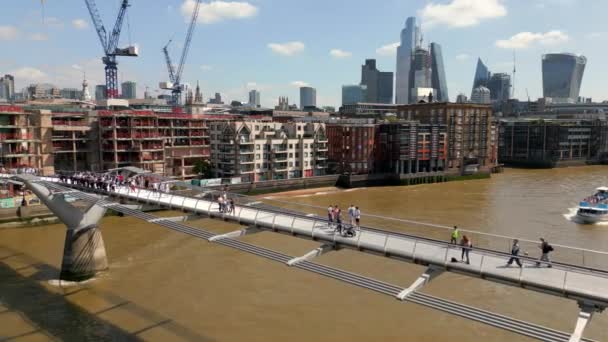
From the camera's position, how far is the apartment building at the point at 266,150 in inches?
2250

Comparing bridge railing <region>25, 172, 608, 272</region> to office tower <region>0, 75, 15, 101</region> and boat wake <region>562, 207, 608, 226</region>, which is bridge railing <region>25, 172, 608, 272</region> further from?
office tower <region>0, 75, 15, 101</region>

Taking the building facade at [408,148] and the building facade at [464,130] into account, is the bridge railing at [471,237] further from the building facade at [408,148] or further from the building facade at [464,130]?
the building facade at [464,130]

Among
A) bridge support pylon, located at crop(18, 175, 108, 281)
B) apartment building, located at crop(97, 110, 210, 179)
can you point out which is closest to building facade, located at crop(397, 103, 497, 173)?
apartment building, located at crop(97, 110, 210, 179)

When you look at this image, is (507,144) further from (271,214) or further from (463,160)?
(271,214)

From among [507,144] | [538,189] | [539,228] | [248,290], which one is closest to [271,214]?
[248,290]

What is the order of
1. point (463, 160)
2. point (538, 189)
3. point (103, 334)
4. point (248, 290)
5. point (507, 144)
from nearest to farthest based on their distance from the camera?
point (103, 334) → point (248, 290) → point (538, 189) → point (463, 160) → point (507, 144)

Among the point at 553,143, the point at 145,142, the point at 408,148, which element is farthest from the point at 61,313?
the point at 553,143

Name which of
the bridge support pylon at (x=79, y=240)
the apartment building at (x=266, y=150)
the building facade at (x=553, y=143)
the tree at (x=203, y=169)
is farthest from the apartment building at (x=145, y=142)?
the building facade at (x=553, y=143)

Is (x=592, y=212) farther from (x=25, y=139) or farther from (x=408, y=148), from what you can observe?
(x=25, y=139)

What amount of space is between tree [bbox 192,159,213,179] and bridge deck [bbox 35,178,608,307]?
121ft

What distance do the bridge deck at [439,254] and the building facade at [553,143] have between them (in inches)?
3531

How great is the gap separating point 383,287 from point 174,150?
51.5 m

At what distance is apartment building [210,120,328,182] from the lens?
2250 inches

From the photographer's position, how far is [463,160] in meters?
77.8
